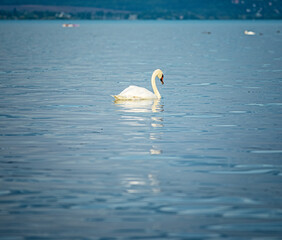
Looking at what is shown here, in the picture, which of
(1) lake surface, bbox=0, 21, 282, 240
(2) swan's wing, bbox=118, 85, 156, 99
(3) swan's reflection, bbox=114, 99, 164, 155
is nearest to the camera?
(1) lake surface, bbox=0, 21, 282, 240

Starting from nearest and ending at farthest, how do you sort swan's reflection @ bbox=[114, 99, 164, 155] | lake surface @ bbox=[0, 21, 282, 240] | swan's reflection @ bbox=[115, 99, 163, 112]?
lake surface @ bbox=[0, 21, 282, 240]
swan's reflection @ bbox=[114, 99, 164, 155]
swan's reflection @ bbox=[115, 99, 163, 112]

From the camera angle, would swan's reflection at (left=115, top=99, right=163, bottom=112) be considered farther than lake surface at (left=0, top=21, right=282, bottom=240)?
Yes

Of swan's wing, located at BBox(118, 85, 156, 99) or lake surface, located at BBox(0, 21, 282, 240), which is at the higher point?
swan's wing, located at BBox(118, 85, 156, 99)

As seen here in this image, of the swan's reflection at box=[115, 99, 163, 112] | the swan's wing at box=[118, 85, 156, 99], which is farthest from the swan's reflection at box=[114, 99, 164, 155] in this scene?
the swan's wing at box=[118, 85, 156, 99]

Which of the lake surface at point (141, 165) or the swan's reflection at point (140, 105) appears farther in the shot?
the swan's reflection at point (140, 105)

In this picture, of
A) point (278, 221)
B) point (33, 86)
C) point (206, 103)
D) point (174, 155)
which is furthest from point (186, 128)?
point (33, 86)

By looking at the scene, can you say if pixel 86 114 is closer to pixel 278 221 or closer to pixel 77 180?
pixel 77 180

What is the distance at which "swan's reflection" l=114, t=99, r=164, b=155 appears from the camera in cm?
1990

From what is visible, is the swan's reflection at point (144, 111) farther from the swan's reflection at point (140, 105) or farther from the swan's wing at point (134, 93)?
the swan's wing at point (134, 93)

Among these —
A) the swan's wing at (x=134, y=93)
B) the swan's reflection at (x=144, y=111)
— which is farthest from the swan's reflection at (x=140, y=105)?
the swan's wing at (x=134, y=93)

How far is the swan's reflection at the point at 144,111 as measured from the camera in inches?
784

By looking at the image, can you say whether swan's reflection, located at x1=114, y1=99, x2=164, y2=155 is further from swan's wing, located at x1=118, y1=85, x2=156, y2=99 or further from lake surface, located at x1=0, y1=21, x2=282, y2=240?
swan's wing, located at x1=118, y1=85, x2=156, y2=99

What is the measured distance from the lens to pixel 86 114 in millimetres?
24891

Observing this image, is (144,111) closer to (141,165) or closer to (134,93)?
(134,93)
